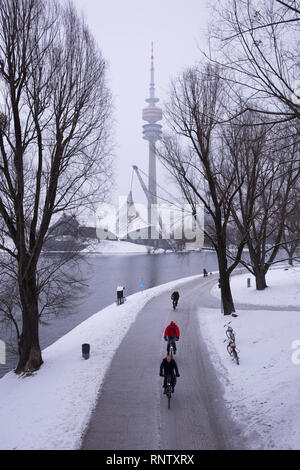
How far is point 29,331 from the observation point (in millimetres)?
12586

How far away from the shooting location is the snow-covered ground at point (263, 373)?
7.36 m

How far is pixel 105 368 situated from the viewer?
1164 centimetres

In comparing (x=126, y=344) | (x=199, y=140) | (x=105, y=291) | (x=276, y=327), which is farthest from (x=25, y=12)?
(x=105, y=291)

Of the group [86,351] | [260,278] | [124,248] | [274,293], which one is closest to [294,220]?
[260,278]

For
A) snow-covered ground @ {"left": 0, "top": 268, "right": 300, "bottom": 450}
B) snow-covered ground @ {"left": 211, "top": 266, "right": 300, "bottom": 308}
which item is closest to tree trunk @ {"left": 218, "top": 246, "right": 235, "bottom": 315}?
snow-covered ground @ {"left": 0, "top": 268, "right": 300, "bottom": 450}

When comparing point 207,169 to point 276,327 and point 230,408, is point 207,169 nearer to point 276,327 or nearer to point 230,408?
point 276,327

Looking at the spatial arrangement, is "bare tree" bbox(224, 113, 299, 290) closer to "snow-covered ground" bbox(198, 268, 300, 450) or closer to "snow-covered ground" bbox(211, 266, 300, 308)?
"snow-covered ground" bbox(211, 266, 300, 308)

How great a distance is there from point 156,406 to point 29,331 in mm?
5972

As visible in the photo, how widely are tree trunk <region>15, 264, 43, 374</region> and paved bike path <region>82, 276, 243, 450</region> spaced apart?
294 centimetres

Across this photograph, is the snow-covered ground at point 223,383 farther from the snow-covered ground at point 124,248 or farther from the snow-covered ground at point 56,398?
the snow-covered ground at point 124,248

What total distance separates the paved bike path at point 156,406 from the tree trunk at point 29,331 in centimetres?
294

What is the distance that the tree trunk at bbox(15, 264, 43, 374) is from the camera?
12.2m

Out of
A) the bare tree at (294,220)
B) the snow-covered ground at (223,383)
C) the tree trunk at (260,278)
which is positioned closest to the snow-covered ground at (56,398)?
the snow-covered ground at (223,383)

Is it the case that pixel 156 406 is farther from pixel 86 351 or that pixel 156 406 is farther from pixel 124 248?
pixel 124 248
